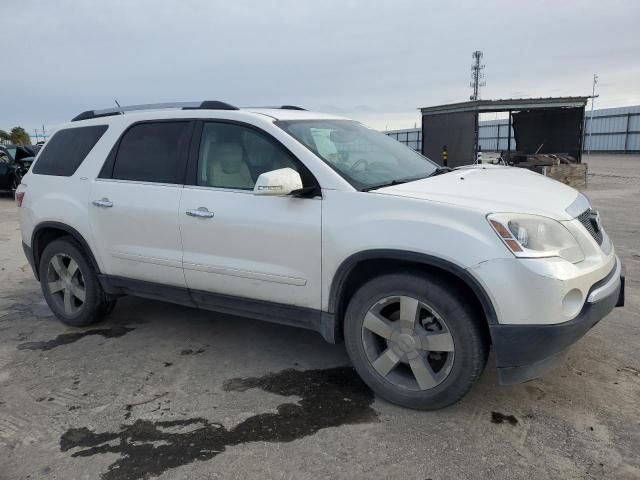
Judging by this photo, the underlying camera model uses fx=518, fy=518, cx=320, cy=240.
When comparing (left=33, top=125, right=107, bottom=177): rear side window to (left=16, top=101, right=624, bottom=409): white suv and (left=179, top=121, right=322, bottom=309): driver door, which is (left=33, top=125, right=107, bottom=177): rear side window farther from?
(left=179, top=121, right=322, bottom=309): driver door

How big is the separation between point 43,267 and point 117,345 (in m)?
1.15

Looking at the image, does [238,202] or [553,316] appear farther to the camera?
[238,202]

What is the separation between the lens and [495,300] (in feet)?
8.72

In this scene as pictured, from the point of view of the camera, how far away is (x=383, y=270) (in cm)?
310

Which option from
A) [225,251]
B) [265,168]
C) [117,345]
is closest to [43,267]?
[117,345]

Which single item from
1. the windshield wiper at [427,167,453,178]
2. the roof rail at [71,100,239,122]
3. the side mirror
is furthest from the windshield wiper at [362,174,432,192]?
the roof rail at [71,100,239,122]

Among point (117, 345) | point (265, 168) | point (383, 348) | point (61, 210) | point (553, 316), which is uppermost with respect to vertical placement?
point (265, 168)

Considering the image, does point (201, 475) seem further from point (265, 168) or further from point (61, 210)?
point (61, 210)

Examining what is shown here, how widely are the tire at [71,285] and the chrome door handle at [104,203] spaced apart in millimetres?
569

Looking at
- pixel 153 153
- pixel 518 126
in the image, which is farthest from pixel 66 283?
pixel 518 126

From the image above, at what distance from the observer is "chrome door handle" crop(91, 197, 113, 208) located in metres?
4.05

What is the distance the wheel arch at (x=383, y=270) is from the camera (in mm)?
2705

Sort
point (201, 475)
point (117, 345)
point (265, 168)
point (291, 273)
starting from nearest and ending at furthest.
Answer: point (201, 475) → point (291, 273) → point (265, 168) → point (117, 345)

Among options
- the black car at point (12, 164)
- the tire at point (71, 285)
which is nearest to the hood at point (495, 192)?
the tire at point (71, 285)
